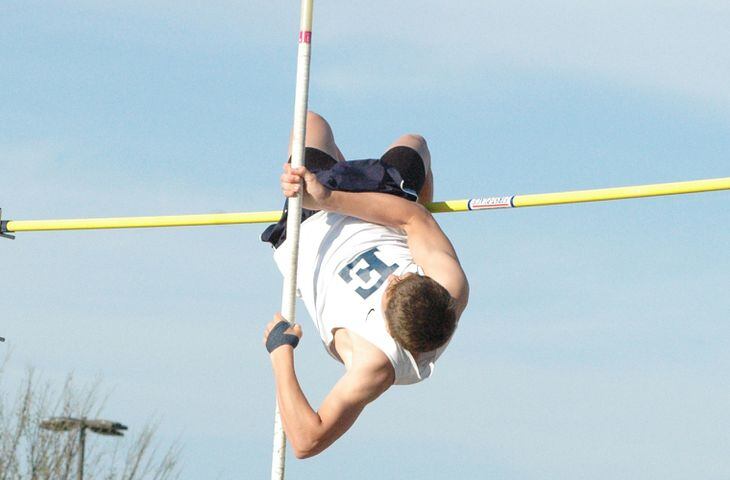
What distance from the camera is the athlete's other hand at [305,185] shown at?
6496 mm

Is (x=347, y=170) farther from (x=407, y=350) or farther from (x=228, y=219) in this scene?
(x=228, y=219)

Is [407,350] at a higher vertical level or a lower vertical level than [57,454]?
higher

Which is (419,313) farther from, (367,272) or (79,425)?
(79,425)

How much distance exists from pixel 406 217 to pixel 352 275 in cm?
40

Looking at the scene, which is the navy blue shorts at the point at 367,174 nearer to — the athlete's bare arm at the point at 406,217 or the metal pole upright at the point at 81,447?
the athlete's bare arm at the point at 406,217

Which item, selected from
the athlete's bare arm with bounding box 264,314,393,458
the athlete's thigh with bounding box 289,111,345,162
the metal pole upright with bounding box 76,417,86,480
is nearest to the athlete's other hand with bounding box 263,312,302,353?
the athlete's bare arm with bounding box 264,314,393,458

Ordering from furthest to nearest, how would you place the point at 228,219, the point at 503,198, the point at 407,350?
the point at 228,219, the point at 503,198, the point at 407,350

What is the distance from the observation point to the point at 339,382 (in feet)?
20.3

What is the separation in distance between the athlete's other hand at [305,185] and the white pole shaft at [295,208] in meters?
0.05

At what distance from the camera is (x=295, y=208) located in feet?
21.7

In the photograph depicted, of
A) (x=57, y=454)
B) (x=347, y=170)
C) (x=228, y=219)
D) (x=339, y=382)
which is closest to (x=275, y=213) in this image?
(x=228, y=219)

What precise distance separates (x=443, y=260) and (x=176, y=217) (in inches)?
96.9

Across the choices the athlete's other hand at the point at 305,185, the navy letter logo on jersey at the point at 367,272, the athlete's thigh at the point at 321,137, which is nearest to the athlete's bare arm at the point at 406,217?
the athlete's other hand at the point at 305,185

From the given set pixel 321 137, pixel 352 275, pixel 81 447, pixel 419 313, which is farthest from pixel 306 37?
pixel 81 447
